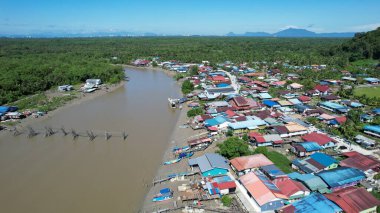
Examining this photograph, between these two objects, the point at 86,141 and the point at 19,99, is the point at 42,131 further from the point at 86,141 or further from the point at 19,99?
the point at 19,99

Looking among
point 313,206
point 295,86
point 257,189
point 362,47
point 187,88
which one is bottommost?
point 257,189

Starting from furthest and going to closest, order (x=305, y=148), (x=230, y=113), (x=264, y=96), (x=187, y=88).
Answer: (x=187, y=88) < (x=264, y=96) < (x=230, y=113) < (x=305, y=148)

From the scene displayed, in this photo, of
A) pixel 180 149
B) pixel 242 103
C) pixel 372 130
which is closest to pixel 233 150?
pixel 180 149

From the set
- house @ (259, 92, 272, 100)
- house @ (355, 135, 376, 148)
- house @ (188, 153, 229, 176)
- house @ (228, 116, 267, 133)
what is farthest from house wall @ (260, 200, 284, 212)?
house @ (259, 92, 272, 100)

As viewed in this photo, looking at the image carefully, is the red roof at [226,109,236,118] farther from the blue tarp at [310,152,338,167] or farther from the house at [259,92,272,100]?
the blue tarp at [310,152,338,167]

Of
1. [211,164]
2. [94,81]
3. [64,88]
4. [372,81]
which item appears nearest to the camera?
[211,164]

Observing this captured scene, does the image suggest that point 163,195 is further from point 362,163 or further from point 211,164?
point 362,163

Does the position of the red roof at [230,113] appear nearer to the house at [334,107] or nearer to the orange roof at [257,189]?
the house at [334,107]

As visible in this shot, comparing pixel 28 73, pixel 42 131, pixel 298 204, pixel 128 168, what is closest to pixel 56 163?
pixel 128 168
